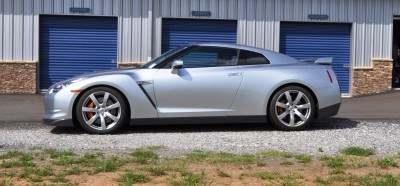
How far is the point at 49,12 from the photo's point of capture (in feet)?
63.4

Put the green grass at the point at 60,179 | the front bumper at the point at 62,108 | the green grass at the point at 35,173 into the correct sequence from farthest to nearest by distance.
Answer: the front bumper at the point at 62,108, the green grass at the point at 35,173, the green grass at the point at 60,179

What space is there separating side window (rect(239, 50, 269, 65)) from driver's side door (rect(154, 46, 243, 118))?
0.77 feet

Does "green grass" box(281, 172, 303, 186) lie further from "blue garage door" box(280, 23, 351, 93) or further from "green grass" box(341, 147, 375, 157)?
"blue garage door" box(280, 23, 351, 93)

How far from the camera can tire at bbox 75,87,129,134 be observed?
1001 centimetres

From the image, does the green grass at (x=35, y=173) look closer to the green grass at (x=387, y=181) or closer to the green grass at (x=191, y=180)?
the green grass at (x=191, y=180)

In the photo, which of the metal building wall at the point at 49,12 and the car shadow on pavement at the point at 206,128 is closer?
the car shadow on pavement at the point at 206,128

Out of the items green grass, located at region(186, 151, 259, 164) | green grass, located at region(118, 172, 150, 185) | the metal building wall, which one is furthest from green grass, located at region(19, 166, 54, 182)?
the metal building wall

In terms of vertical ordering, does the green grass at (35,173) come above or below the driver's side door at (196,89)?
below

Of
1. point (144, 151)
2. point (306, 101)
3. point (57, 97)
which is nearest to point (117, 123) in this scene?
point (57, 97)

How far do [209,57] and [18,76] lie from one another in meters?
10.1

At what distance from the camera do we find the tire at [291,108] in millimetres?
10320

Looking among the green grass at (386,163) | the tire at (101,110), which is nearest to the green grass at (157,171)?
the green grass at (386,163)

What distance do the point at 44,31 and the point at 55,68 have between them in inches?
41.9

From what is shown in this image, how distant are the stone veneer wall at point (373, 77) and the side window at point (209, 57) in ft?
35.1
